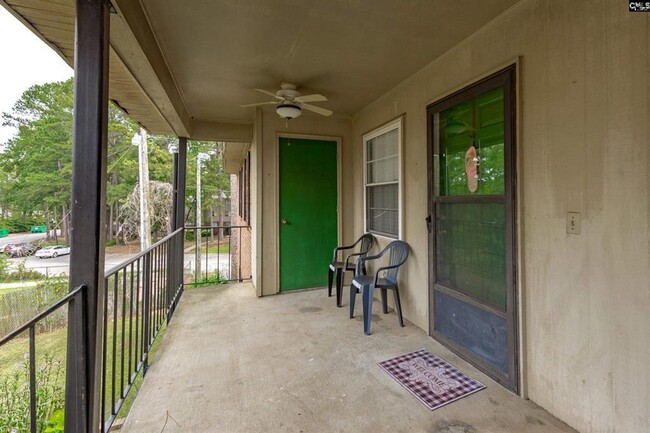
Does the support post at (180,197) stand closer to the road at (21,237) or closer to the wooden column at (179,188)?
the wooden column at (179,188)

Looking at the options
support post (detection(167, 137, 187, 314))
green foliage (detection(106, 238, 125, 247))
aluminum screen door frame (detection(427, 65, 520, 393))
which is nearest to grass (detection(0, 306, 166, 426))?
support post (detection(167, 137, 187, 314))

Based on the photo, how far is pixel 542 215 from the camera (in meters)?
1.85

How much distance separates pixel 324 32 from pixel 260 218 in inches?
95.9

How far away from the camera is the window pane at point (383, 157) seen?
3498 mm

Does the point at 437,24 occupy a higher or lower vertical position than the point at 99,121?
higher

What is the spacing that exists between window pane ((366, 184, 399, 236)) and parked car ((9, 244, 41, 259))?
711cm

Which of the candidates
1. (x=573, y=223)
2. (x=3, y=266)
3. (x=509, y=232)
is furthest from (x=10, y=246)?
(x=573, y=223)

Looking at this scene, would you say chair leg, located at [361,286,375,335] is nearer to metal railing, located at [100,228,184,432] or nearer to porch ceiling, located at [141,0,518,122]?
metal railing, located at [100,228,184,432]

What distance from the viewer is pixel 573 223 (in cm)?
167

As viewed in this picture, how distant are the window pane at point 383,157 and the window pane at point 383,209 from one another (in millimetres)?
121

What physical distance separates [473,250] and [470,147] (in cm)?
81

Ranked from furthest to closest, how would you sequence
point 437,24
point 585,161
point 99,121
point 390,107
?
point 390,107, point 437,24, point 585,161, point 99,121

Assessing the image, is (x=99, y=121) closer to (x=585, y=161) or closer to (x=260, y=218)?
(x=585, y=161)

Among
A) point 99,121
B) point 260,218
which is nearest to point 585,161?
point 99,121
